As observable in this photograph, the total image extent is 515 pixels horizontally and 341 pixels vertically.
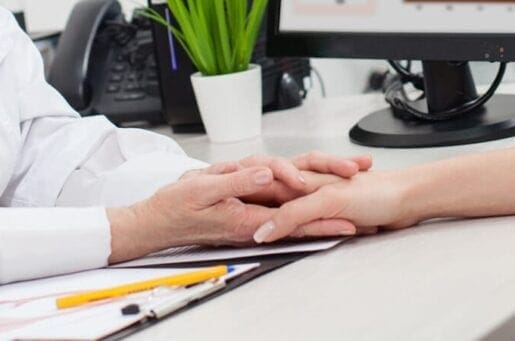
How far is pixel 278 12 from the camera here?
121 centimetres

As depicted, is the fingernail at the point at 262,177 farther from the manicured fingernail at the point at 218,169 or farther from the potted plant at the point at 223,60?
the potted plant at the point at 223,60

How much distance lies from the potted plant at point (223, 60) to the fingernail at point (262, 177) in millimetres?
519

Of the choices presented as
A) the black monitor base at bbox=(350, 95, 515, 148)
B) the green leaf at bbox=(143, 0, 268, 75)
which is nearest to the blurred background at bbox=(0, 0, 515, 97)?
the green leaf at bbox=(143, 0, 268, 75)

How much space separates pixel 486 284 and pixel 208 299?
0.64 feet

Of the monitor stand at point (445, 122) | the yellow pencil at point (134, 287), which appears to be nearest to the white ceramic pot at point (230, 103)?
the monitor stand at point (445, 122)

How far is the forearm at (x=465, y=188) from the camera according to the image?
74cm

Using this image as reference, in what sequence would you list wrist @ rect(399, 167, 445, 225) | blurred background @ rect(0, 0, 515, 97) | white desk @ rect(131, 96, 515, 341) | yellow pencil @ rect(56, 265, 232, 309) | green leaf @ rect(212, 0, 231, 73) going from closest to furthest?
white desk @ rect(131, 96, 515, 341) < yellow pencil @ rect(56, 265, 232, 309) < wrist @ rect(399, 167, 445, 225) < green leaf @ rect(212, 0, 231, 73) < blurred background @ rect(0, 0, 515, 97)

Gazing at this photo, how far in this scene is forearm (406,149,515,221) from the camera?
74cm

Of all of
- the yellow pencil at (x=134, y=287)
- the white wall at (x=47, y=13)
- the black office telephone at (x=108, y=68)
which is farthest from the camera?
the white wall at (x=47, y=13)

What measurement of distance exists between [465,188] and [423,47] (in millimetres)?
361

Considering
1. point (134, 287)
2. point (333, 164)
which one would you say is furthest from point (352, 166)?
point (134, 287)

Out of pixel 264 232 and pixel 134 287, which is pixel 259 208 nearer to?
pixel 264 232

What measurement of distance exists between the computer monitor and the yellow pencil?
18.1 inches

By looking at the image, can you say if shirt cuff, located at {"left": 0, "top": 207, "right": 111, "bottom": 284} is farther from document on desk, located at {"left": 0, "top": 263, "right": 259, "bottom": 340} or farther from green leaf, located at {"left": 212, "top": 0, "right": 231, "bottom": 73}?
green leaf, located at {"left": 212, "top": 0, "right": 231, "bottom": 73}
